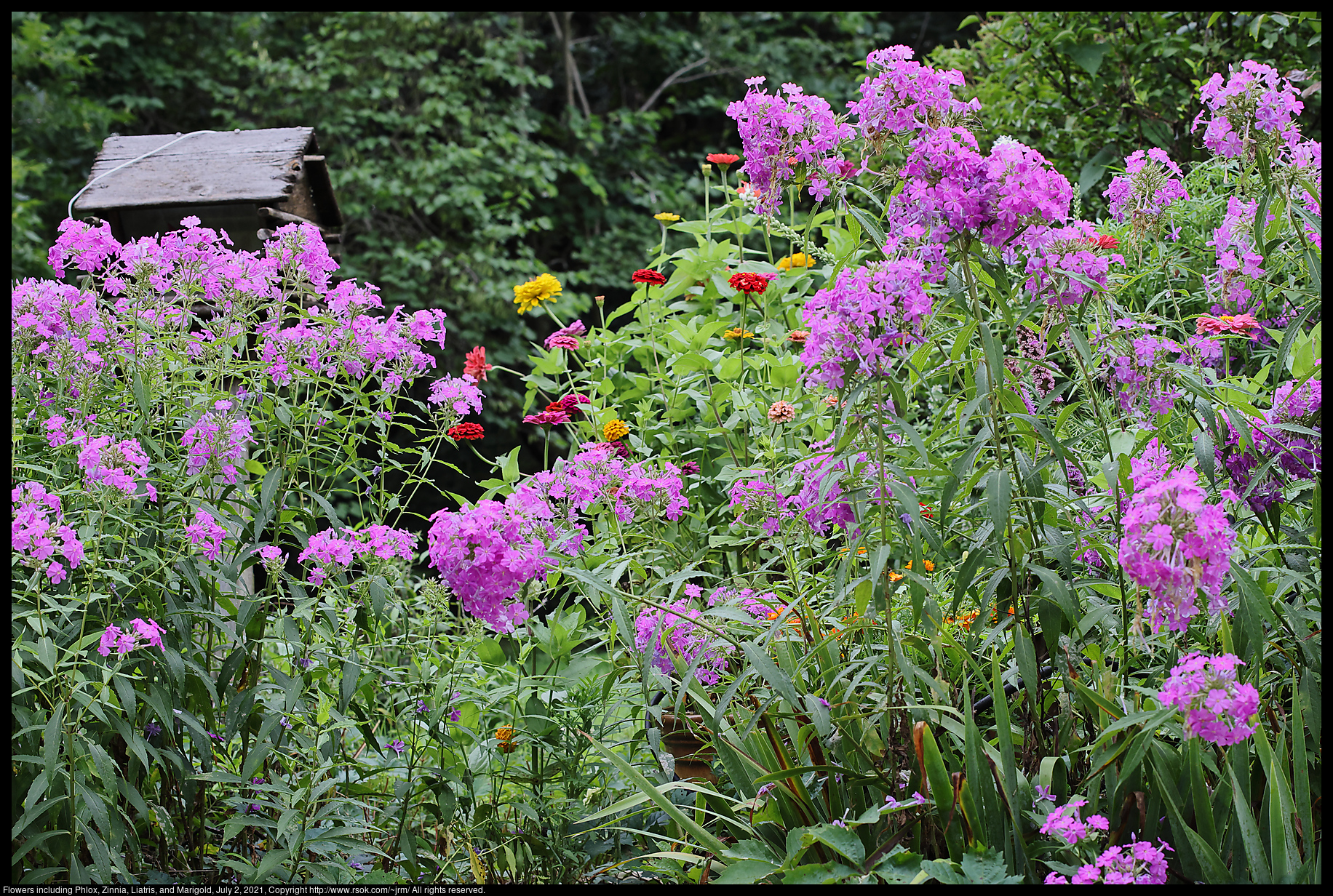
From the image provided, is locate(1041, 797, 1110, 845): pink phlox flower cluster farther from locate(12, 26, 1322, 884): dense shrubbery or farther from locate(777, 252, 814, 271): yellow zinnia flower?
locate(777, 252, 814, 271): yellow zinnia flower

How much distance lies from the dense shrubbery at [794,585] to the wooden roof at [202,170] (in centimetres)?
109

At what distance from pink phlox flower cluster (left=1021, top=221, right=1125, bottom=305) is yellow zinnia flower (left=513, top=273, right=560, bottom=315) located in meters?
1.78

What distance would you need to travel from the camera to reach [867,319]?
1368 mm

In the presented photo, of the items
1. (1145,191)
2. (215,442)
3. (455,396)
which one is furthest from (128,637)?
(1145,191)

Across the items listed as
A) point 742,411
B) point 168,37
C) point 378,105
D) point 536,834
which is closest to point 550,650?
point 536,834

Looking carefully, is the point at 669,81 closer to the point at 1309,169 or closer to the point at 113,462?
the point at 1309,169

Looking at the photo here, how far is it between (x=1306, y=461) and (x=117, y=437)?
2050mm

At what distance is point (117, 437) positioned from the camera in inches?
72.8

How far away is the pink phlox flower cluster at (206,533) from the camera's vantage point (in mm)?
1709

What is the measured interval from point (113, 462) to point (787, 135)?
4.08 feet

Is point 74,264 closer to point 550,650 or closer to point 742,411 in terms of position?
point 550,650

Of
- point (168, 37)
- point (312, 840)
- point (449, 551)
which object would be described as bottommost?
point (312, 840)

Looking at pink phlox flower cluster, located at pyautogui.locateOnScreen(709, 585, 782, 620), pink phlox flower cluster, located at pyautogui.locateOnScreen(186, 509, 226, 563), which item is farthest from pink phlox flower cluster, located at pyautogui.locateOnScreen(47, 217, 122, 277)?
pink phlox flower cluster, located at pyautogui.locateOnScreen(709, 585, 782, 620)

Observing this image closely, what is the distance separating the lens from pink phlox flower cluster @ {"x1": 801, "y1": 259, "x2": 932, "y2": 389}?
1.37 m
